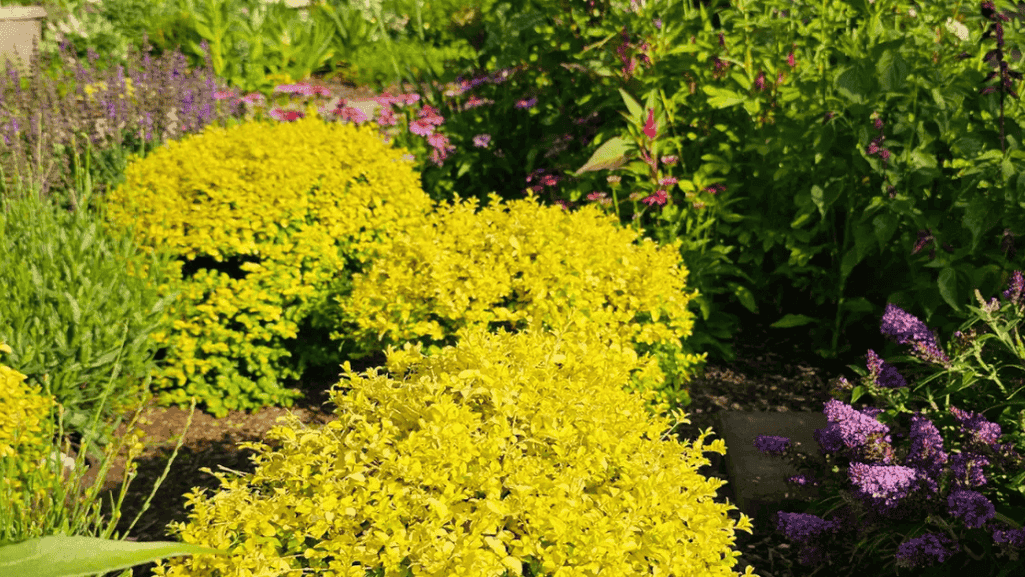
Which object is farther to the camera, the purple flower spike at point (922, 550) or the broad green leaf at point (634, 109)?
the broad green leaf at point (634, 109)

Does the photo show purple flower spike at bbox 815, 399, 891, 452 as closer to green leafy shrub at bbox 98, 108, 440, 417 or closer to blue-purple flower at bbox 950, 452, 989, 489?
blue-purple flower at bbox 950, 452, 989, 489

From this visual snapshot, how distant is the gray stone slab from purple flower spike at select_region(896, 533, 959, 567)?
542 mm

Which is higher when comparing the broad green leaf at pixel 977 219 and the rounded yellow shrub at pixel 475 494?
the broad green leaf at pixel 977 219

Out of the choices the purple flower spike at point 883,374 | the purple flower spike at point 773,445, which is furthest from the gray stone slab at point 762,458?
the purple flower spike at point 883,374

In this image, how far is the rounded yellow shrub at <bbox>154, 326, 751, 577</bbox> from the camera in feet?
5.87

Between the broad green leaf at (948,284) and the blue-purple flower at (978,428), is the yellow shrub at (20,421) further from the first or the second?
the broad green leaf at (948,284)

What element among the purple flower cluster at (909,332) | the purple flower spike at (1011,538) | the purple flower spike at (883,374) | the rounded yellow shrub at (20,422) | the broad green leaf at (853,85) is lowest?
the rounded yellow shrub at (20,422)

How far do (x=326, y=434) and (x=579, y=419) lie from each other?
607 millimetres

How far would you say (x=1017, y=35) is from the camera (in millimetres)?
3346

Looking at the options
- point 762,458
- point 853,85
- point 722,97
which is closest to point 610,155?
point 722,97

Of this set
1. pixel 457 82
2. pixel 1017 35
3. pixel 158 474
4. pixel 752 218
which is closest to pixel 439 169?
pixel 457 82

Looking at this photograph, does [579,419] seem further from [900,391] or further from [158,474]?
[158,474]

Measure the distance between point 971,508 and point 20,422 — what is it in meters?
2.73

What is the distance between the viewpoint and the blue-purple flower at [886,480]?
2.32 m
